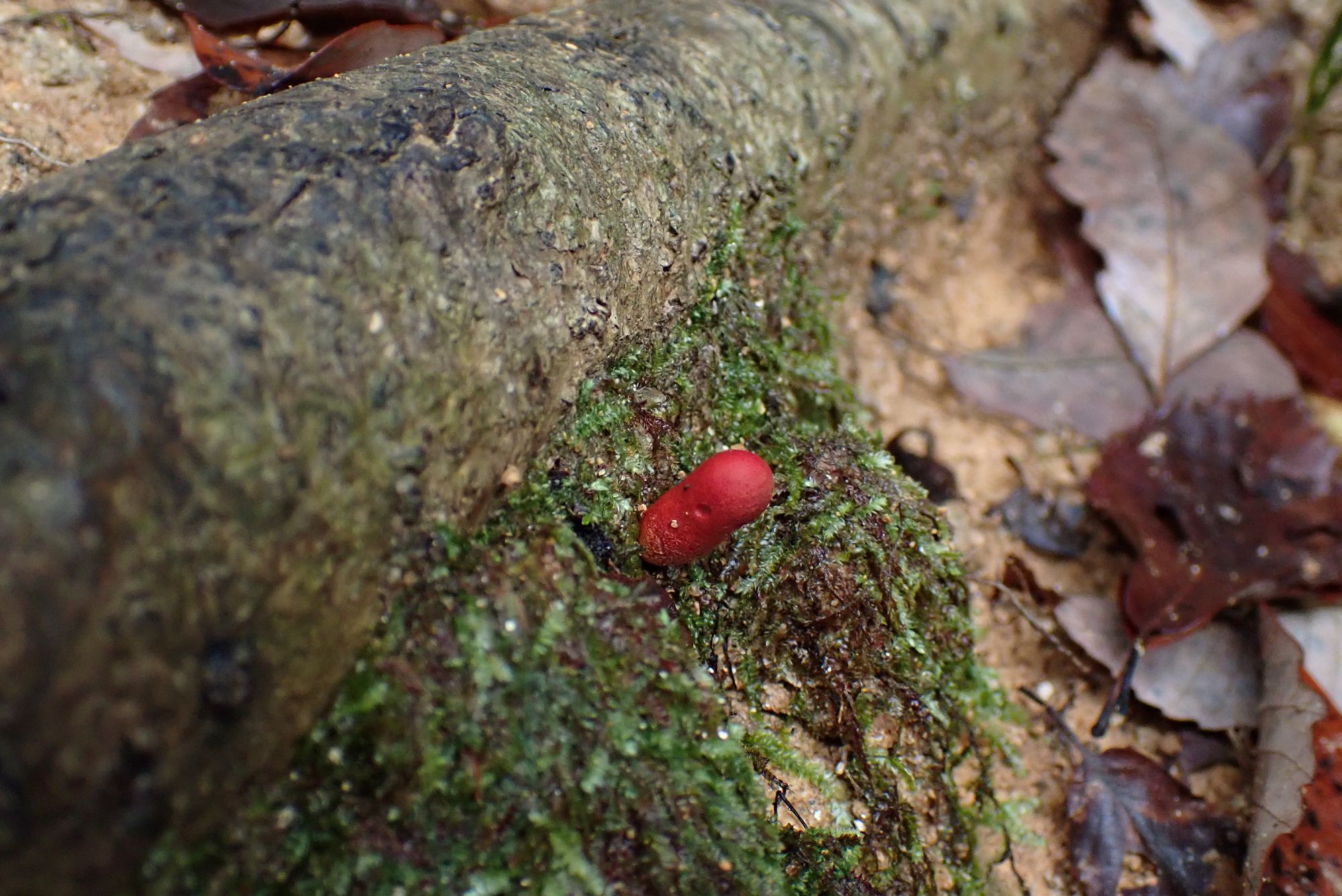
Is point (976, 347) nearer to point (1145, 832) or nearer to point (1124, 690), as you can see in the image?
point (1124, 690)

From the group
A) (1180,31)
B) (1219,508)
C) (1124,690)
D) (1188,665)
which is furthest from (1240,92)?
(1124,690)

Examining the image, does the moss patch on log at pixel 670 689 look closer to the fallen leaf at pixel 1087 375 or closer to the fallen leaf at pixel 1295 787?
the fallen leaf at pixel 1295 787

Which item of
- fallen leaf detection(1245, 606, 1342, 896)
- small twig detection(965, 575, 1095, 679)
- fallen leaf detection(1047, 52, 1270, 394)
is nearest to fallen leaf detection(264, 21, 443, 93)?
small twig detection(965, 575, 1095, 679)

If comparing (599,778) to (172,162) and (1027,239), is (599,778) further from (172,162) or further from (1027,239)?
(1027,239)

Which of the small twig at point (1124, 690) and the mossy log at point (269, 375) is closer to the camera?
the mossy log at point (269, 375)

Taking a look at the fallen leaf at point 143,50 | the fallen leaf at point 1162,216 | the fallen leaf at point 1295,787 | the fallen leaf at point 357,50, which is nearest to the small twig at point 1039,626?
the fallen leaf at point 1295,787

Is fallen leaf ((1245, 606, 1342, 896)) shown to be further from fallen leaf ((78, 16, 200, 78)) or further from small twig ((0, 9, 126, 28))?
small twig ((0, 9, 126, 28))
